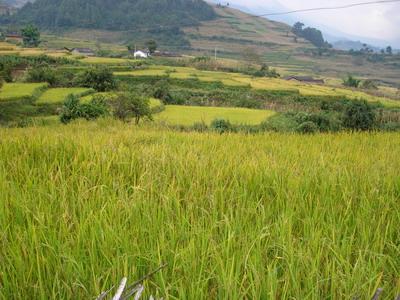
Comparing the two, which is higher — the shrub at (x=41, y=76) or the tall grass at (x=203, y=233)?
the tall grass at (x=203, y=233)

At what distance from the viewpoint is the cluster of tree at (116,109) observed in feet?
56.0

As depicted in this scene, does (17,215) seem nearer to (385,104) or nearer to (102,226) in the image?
(102,226)

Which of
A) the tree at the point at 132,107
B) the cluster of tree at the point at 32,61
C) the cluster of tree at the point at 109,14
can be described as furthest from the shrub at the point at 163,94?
the cluster of tree at the point at 109,14

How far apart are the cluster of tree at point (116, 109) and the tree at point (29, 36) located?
65.2 metres

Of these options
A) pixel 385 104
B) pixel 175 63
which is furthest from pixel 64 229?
pixel 175 63

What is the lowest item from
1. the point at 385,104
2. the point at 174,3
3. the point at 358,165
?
the point at 385,104

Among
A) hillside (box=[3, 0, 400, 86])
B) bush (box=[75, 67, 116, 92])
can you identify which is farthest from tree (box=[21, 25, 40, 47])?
bush (box=[75, 67, 116, 92])

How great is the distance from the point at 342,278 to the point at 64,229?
107cm

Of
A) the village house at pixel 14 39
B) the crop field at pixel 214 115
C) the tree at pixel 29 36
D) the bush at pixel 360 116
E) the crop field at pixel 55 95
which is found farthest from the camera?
the village house at pixel 14 39

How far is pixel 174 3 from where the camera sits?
183 metres

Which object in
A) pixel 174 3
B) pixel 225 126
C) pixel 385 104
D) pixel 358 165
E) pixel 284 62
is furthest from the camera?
pixel 174 3

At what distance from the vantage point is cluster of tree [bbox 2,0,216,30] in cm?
15162

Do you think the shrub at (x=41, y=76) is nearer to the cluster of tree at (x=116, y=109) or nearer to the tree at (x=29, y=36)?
the cluster of tree at (x=116, y=109)

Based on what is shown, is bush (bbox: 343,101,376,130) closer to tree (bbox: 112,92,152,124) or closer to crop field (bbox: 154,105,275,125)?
crop field (bbox: 154,105,275,125)
